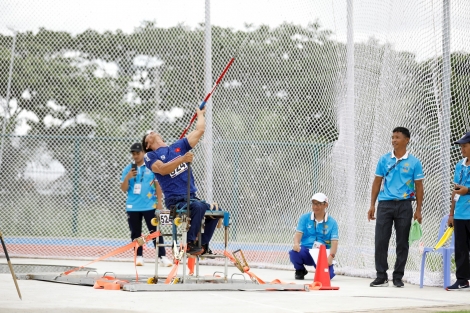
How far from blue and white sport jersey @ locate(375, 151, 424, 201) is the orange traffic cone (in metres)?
1.22

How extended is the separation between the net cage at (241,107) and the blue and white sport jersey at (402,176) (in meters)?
0.67

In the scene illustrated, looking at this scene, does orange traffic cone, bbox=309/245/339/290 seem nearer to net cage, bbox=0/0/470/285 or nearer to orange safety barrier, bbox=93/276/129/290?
net cage, bbox=0/0/470/285

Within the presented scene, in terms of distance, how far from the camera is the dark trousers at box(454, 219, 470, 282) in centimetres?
1041

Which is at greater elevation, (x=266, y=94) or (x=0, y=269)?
(x=266, y=94)

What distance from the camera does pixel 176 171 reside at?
9.73m

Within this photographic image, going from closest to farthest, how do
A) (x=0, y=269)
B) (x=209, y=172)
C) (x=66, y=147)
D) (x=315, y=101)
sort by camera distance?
(x=0, y=269)
(x=315, y=101)
(x=209, y=172)
(x=66, y=147)

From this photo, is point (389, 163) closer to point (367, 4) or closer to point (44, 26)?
point (367, 4)

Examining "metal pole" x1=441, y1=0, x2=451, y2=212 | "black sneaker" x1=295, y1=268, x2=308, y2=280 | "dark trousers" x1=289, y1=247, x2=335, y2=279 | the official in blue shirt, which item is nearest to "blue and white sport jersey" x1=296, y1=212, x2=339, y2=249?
"dark trousers" x1=289, y1=247, x2=335, y2=279

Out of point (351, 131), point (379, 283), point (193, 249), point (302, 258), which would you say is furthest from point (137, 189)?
point (193, 249)

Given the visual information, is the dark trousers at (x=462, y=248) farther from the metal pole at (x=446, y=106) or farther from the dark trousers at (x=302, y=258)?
the dark trousers at (x=302, y=258)

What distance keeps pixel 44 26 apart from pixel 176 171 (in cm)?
814

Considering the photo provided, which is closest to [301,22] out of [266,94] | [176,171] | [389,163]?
[266,94]

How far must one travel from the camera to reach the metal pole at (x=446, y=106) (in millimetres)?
11305

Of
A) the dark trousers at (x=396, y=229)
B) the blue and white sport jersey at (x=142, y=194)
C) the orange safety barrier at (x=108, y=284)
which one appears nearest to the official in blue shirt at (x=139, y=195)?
the blue and white sport jersey at (x=142, y=194)
